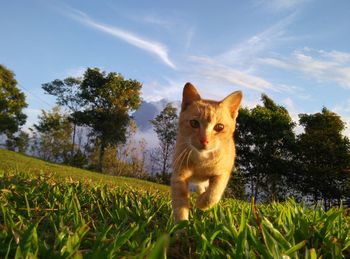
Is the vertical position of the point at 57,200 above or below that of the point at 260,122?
below

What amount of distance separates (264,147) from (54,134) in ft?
126

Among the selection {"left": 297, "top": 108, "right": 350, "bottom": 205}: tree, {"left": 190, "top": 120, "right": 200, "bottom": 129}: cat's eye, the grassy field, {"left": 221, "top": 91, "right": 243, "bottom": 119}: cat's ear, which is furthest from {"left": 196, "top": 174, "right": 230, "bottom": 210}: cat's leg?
{"left": 297, "top": 108, "right": 350, "bottom": 205}: tree

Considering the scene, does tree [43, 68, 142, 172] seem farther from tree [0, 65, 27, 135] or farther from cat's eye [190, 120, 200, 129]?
cat's eye [190, 120, 200, 129]

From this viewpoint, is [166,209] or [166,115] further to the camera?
[166,115]

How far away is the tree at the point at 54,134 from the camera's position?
61.9 m

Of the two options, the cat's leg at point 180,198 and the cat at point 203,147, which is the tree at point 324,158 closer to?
the cat at point 203,147

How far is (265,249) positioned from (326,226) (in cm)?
110

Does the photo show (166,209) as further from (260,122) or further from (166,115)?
(166,115)

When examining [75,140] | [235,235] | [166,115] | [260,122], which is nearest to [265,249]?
[235,235]

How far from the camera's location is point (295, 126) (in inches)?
1620

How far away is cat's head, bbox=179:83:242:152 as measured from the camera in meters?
4.83

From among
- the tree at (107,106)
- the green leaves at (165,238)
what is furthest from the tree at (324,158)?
the green leaves at (165,238)

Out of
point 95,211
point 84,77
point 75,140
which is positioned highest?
point 84,77

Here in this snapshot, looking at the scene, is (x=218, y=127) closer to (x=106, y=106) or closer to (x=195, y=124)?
(x=195, y=124)
